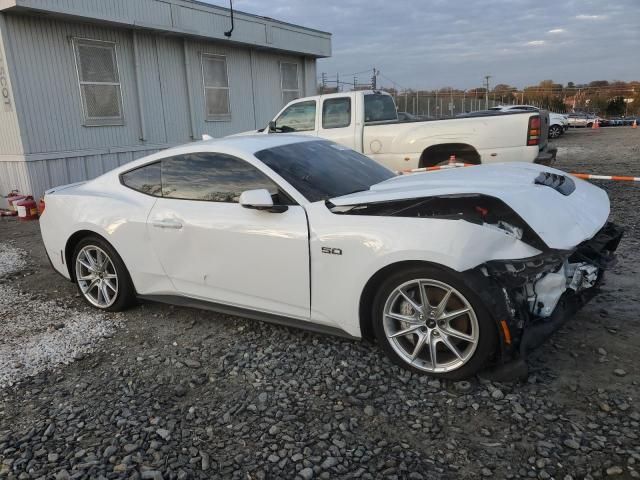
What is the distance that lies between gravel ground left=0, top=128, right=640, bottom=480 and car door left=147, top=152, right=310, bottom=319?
0.39m

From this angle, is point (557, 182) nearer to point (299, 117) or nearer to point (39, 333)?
point (39, 333)

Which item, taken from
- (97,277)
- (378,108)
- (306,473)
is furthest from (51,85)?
(306,473)

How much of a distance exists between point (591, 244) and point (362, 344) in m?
1.75

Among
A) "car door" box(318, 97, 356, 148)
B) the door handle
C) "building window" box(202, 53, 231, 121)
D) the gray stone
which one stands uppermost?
"building window" box(202, 53, 231, 121)

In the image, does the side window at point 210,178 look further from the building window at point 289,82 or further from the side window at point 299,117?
the building window at point 289,82

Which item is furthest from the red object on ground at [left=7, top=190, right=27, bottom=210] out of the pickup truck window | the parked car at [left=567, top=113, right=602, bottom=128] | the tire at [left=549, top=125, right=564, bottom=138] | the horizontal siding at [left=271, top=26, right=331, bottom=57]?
the parked car at [left=567, top=113, right=602, bottom=128]

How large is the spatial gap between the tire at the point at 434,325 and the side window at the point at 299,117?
6.58 meters

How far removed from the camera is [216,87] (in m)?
13.3

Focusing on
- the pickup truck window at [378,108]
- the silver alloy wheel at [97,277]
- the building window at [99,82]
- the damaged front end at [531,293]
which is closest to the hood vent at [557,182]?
the damaged front end at [531,293]

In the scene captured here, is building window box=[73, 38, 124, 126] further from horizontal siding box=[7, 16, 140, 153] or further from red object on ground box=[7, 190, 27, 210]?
red object on ground box=[7, 190, 27, 210]

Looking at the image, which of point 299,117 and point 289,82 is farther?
point 289,82

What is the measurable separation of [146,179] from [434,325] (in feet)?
8.99

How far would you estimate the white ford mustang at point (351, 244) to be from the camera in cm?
303

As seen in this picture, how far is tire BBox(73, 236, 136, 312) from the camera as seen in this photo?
4520 millimetres
